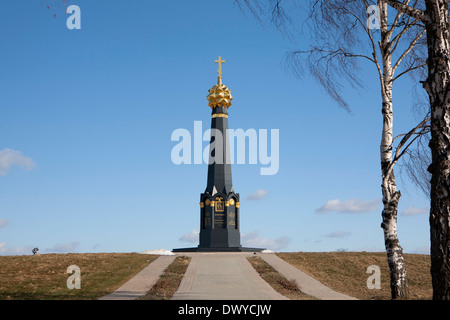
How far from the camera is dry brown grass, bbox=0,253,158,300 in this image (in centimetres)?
1442

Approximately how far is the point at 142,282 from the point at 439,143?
36.6ft

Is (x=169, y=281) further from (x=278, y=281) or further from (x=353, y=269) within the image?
(x=353, y=269)

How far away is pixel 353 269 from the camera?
20797mm

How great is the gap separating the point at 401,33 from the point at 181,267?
41.5ft

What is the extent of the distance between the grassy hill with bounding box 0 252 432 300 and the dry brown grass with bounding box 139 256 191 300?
136cm

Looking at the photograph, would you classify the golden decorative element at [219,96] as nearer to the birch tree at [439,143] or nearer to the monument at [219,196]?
the monument at [219,196]

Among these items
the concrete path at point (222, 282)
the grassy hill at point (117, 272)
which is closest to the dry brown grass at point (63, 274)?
the grassy hill at point (117, 272)

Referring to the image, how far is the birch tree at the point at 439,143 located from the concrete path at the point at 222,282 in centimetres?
503

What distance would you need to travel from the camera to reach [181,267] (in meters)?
19.5

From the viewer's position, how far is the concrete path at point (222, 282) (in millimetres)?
13094

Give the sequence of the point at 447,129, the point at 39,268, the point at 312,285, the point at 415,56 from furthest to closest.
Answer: the point at 39,268, the point at 312,285, the point at 415,56, the point at 447,129

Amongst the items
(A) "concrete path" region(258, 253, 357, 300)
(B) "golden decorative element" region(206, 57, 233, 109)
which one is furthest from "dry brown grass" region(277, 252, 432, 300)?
(B) "golden decorative element" region(206, 57, 233, 109)
